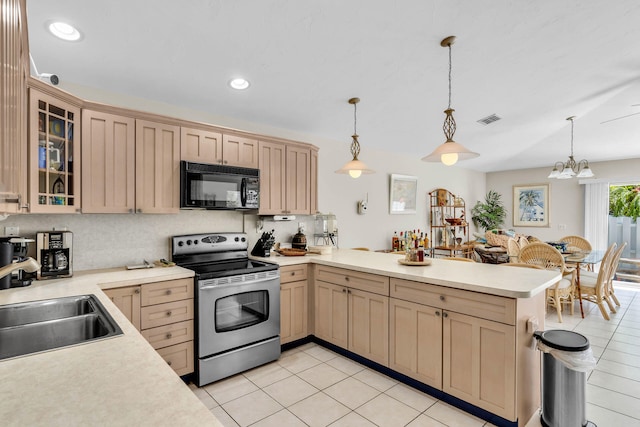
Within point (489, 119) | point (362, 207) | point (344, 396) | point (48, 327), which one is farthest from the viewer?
point (362, 207)

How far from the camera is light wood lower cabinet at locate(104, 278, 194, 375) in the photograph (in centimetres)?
233

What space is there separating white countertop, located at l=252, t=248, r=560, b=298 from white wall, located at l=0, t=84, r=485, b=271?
0.91 meters

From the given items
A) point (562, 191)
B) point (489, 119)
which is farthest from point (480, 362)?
point (562, 191)

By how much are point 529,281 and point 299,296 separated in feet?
6.67

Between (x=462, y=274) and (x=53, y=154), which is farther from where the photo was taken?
(x=462, y=274)

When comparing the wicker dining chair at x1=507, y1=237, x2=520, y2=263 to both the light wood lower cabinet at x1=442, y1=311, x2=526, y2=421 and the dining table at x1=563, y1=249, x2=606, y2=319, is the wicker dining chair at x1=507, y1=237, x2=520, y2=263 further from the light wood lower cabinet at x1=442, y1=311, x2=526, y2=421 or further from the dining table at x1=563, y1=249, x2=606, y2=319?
the light wood lower cabinet at x1=442, y1=311, x2=526, y2=421

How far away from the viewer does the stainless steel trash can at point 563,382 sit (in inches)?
74.7

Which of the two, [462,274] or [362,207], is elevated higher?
[362,207]

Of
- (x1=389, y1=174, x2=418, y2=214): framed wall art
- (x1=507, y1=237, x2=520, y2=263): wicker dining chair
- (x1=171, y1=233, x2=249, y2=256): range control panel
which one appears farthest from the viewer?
(x1=389, y1=174, x2=418, y2=214): framed wall art

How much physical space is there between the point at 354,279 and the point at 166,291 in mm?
1583

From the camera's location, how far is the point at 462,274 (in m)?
2.38

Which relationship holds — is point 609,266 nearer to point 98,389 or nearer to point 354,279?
point 354,279

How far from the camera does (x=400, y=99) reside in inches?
144

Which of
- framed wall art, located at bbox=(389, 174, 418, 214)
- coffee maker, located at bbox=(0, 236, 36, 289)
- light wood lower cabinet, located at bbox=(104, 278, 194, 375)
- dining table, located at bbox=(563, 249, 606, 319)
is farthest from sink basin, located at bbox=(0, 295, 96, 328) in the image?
dining table, located at bbox=(563, 249, 606, 319)
